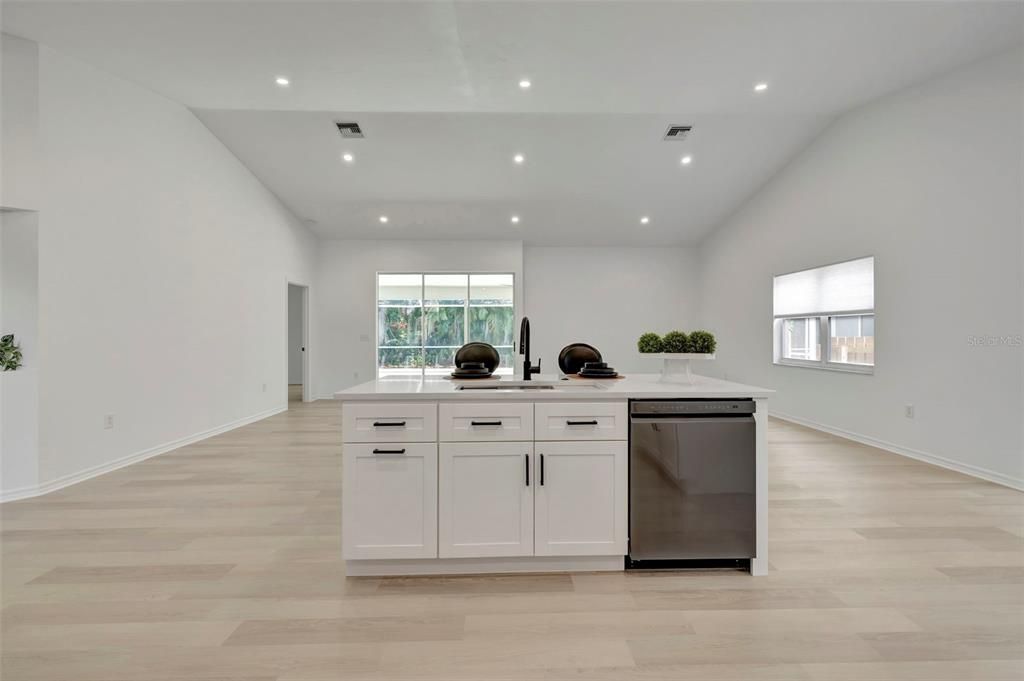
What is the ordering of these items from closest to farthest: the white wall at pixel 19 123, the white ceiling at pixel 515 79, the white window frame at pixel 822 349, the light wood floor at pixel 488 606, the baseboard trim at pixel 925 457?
the light wood floor at pixel 488 606 < the white wall at pixel 19 123 < the white ceiling at pixel 515 79 < the baseboard trim at pixel 925 457 < the white window frame at pixel 822 349

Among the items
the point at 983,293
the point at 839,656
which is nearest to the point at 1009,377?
the point at 983,293

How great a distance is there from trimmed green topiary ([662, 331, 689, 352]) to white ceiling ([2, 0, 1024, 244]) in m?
2.59

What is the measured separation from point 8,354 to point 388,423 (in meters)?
3.00

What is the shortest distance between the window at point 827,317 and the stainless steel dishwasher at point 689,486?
12.4 feet

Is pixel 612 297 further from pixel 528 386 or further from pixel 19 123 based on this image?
pixel 19 123

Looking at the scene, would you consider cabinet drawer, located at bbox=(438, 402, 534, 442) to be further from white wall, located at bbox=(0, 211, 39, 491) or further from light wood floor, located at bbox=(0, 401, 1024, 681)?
white wall, located at bbox=(0, 211, 39, 491)

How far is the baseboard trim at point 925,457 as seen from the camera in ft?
11.5

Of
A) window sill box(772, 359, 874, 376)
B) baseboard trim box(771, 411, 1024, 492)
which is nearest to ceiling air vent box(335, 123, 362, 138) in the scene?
window sill box(772, 359, 874, 376)

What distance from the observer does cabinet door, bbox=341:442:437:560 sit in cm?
213

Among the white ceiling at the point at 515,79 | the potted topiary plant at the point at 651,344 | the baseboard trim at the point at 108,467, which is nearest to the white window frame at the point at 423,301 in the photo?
the white ceiling at the point at 515,79

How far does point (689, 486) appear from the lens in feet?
7.16

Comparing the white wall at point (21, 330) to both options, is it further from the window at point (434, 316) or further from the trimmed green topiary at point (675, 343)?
the window at point (434, 316)

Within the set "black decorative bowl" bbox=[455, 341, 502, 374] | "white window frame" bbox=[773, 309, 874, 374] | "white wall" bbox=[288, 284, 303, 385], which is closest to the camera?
"black decorative bowl" bbox=[455, 341, 502, 374]

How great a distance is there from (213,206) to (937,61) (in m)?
7.44
